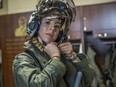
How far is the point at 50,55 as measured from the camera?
117 centimetres

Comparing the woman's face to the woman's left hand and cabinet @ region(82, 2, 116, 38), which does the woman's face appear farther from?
cabinet @ region(82, 2, 116, 38)

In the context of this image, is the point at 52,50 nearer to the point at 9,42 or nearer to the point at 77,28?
the point at 77,28

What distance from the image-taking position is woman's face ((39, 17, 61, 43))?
122 cm

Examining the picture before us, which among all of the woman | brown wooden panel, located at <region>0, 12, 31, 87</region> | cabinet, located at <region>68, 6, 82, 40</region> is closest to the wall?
brown wooden panel, located at <region>0, 12, 31, 87</region>

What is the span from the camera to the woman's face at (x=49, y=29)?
4.01 ft

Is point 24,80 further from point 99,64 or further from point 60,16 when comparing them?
point 99,64

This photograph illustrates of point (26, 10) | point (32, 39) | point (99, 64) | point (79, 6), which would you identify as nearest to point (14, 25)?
point (26, 10)

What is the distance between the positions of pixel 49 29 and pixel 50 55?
0.14 m

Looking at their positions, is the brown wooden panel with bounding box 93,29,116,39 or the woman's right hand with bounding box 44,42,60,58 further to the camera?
the brown wooden panel with bounding box 93,29,116,39

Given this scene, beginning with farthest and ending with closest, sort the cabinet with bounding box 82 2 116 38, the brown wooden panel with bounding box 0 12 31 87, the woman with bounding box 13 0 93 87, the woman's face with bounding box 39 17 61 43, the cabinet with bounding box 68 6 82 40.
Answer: the brown wooden panel with bounding box 0 12 31 87 < the cabinet with bounding box 68 6 82 40 < the cabinet with bounding box 82 2 116 38 < the woman's face with bounding box 39 17 61 43 < the woman with bounding box 13 0 93 87

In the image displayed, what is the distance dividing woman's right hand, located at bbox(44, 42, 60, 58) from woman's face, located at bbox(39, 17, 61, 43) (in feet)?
0.15

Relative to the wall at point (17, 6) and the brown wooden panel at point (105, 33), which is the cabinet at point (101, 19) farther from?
the wall at point (17, 6)

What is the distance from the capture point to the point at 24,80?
3.41ft

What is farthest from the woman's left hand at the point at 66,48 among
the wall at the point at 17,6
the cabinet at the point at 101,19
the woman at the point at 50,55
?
the wall at the point at 17,6
